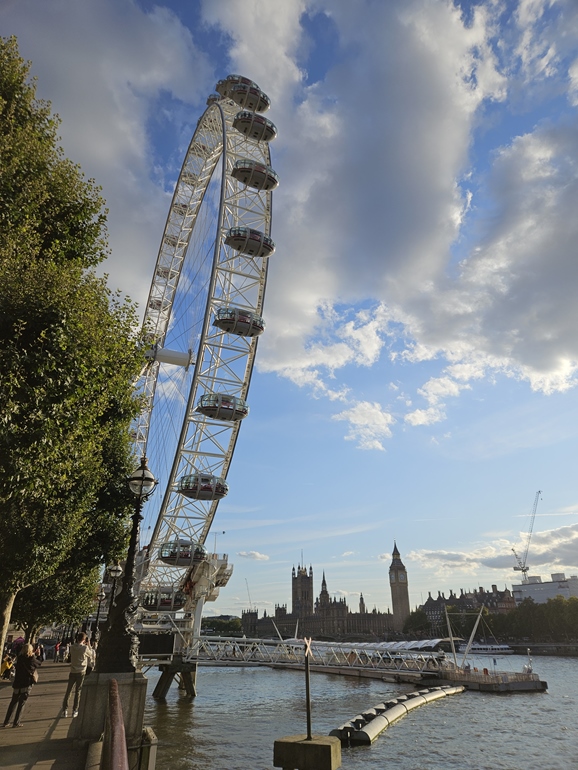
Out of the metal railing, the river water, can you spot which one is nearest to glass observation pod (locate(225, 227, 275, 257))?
the metal railing

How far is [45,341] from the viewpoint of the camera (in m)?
9.21

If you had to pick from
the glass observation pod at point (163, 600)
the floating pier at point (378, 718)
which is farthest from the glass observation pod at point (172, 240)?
the floating pier at point (378, 718)

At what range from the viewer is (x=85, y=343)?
10.4m

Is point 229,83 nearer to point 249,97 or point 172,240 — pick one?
point 249,97

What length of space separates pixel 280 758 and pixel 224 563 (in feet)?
121

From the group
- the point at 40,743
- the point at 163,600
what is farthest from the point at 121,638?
the point at 163,600

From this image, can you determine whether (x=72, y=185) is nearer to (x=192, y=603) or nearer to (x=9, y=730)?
(x=9, y=730)

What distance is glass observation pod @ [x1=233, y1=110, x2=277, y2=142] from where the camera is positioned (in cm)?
4175

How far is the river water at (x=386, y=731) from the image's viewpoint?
67.8ft

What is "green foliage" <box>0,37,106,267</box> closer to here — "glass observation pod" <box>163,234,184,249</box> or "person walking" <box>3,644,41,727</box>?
"person walking" <box>3,644,41,727</box>

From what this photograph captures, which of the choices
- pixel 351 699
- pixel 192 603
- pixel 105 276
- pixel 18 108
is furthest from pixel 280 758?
pixel 192 603

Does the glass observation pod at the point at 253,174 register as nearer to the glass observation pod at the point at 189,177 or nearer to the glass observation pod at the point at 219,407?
the glass observation pod at the point at 189,177

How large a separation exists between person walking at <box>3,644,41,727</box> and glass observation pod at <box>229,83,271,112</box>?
40.8m

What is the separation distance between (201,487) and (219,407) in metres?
5.65
